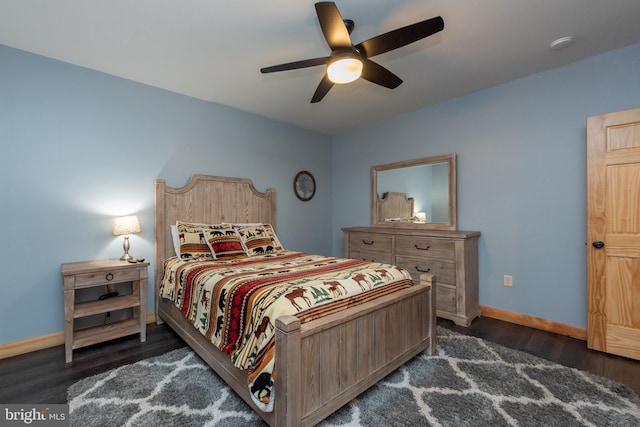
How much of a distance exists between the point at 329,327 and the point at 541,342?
2234mm

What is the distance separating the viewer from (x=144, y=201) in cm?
308

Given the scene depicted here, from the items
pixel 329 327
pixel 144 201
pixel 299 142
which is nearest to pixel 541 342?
pixel 329 327

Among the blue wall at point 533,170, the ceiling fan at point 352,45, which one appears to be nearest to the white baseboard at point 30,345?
the ceiling fan at point 352,45

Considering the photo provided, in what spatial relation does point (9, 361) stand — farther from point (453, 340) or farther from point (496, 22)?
point (496, 22)

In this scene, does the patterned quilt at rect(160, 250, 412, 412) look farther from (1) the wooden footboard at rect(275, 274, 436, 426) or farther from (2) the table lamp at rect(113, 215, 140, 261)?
(2) the table lamp at rect(113, 215, 140, 261)

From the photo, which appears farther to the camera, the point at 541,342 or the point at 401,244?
the point at 401,244

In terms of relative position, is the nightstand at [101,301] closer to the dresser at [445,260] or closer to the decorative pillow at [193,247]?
the decorative pillow at [193,247]

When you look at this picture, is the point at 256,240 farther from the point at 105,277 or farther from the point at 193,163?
the point at 105,277

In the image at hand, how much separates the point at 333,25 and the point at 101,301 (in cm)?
290

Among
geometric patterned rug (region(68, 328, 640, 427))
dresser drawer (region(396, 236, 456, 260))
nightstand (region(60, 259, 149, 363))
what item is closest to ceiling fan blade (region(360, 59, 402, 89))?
dresser drawer (region(396, 236, 456, 260))

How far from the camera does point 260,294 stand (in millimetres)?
1714

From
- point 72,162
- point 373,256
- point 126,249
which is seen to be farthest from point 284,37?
point 373,256

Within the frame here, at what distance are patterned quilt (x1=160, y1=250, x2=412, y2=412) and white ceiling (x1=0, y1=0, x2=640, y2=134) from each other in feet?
5.97

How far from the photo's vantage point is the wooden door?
226cm
